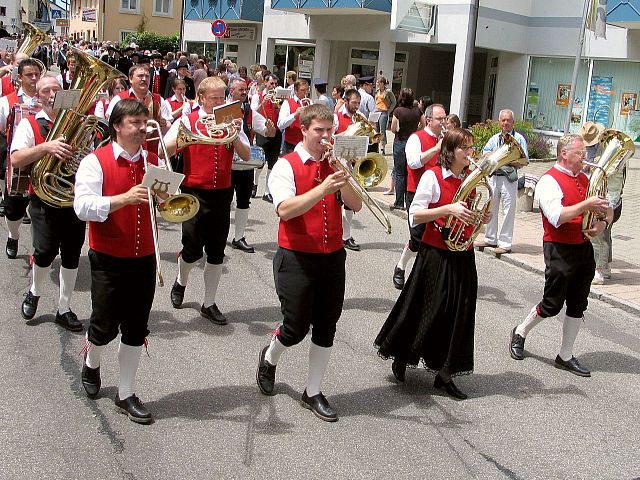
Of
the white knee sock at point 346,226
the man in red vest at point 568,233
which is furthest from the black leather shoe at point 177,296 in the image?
the white knee sock at point 346,226

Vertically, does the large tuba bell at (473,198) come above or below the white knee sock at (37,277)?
above

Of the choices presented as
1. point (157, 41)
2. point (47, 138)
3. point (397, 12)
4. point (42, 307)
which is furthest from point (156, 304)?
point (157, 41)

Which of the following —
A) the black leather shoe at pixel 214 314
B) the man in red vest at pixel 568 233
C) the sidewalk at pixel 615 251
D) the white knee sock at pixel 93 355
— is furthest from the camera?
the sidewalk at pixel 615 251

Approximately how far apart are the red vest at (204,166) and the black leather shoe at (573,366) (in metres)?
3.07

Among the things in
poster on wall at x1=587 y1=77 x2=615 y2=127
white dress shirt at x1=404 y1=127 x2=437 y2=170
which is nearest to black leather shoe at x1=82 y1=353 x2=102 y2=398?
white dress shirt at x1=404 y1=127 x2=437 y2=170

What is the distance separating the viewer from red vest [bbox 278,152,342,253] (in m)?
4.65

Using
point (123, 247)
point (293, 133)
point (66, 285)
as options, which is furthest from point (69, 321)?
point (293, 133)

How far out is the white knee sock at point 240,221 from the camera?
9125 mm

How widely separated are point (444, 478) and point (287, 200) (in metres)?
1.78

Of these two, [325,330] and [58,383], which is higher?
[325,330]

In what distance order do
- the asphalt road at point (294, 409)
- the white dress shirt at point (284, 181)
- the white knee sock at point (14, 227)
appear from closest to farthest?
the asphalt road at point (294, 409), the white dress shirt at point (284, 181), the white knee sock at point (14, 227)

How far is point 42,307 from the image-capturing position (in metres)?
6.63

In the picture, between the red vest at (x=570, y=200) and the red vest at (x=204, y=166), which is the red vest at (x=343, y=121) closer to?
the red vest at (x=204, y=166)

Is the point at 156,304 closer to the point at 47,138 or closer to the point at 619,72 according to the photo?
the point at 47,138
